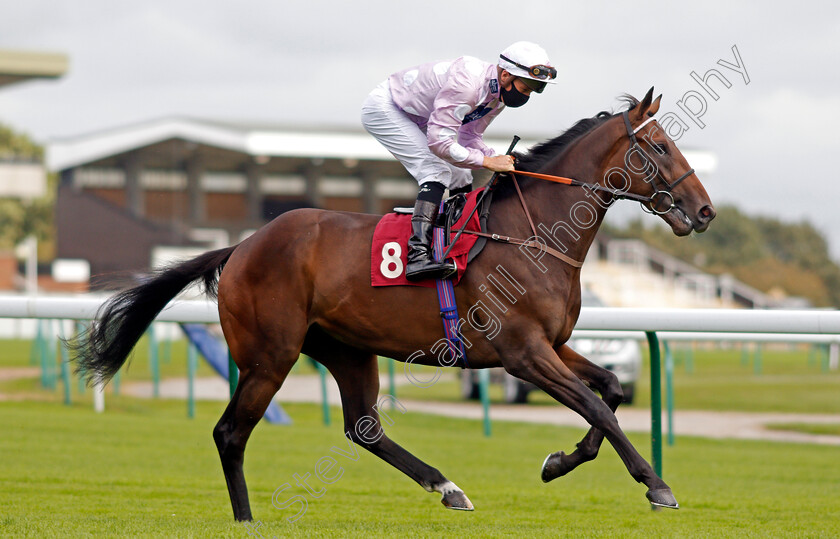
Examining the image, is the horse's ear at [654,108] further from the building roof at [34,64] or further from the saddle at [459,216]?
the building roof at [34,64]

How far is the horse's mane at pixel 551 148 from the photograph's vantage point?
4.74 m

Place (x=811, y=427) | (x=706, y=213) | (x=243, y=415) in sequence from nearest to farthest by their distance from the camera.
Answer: (x=706, y=213), (x=243, y=415), (x=811, y=427)

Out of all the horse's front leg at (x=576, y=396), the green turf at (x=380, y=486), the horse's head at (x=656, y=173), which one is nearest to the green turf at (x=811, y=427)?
the green turf at (x=380, y=486)

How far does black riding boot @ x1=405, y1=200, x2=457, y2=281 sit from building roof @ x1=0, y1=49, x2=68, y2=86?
102 feet

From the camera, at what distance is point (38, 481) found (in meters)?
5.85

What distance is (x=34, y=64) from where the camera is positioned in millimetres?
32750

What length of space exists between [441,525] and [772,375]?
51.2ft

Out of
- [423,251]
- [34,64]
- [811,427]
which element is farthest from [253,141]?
[423,251]

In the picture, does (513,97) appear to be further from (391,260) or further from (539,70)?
(391,260)

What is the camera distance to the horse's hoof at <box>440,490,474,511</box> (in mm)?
4492

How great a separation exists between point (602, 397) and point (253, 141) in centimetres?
2773

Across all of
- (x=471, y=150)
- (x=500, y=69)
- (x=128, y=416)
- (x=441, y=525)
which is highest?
(x=500, y=69)

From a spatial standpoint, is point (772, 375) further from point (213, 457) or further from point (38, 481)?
point (38, 481)

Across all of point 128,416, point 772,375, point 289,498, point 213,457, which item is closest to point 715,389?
point 772,375
